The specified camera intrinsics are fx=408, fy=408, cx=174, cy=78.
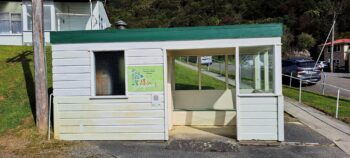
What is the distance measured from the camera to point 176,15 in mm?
72188

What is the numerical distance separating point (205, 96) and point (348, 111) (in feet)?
16.9

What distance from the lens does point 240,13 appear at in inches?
3068

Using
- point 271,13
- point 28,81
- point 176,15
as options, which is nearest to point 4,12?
point 28,81

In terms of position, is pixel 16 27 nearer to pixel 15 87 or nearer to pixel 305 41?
pixel 15 87

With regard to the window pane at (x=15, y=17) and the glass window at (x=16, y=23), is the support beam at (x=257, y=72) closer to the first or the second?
the glass window at (x=16, y=23)

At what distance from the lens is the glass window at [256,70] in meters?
Result: 9.74

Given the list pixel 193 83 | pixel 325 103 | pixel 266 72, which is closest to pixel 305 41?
pixel 325 103

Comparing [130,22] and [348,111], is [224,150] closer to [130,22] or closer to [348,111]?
[348,111]

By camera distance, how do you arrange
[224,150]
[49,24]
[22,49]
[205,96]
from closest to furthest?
[224,150], [205,96], [22,49], [49,24]

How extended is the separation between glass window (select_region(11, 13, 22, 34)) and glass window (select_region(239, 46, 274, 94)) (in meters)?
20.2

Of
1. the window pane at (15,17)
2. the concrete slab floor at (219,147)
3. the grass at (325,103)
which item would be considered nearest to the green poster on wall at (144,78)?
the concrete slab floor at (219,147)

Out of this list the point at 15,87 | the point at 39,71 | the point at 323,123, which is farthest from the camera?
the point at 15,87

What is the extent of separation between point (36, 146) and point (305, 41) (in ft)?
194

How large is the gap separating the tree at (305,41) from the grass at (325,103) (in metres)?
46.1
